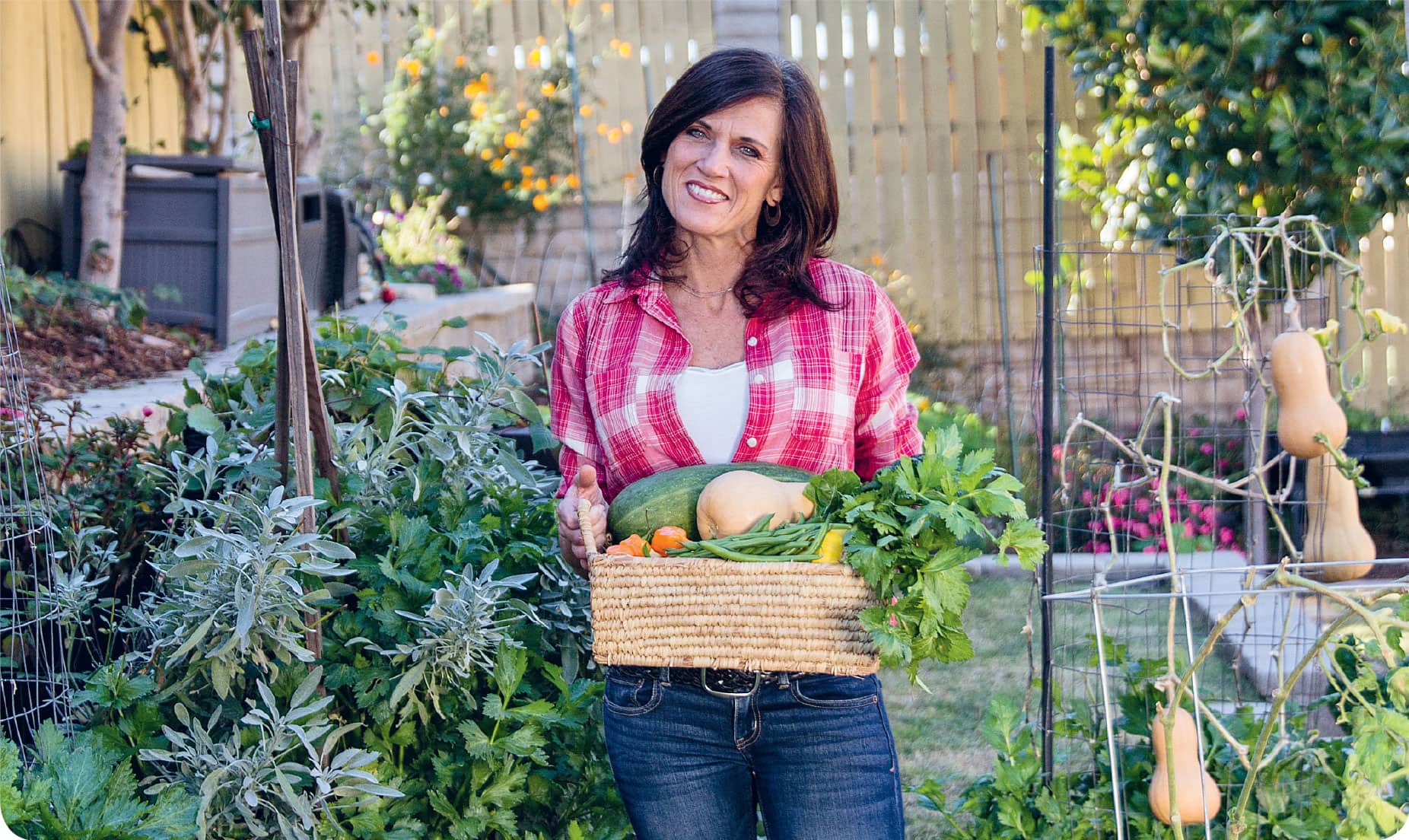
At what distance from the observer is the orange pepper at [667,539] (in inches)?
73.5

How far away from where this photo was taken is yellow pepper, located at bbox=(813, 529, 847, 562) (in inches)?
70.7

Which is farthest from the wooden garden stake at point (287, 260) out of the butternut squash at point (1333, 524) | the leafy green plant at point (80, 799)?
the butternut squash at point (1333, 524)

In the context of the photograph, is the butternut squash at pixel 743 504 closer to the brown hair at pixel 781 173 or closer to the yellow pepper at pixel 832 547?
the yellow pepper at pixel 832 547

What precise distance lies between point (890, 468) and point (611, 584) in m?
0.43

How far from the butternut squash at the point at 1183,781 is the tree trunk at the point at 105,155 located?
4.39 metres

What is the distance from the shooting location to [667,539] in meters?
1.88

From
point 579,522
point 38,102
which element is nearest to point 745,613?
point 579,522

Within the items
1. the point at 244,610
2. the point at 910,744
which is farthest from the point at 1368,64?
the point at 244,610

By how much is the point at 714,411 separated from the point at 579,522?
290mm

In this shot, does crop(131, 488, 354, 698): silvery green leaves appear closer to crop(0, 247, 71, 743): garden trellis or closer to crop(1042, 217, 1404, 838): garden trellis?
crop(0, 247, 71, 743): garden trellis

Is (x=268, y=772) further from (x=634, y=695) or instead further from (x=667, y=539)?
(x=667, y=539)

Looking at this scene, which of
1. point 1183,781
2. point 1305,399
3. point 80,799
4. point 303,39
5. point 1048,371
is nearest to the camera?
point 80,799

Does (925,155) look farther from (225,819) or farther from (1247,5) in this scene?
(225,819)

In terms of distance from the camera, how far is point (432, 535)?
2.51 meters
